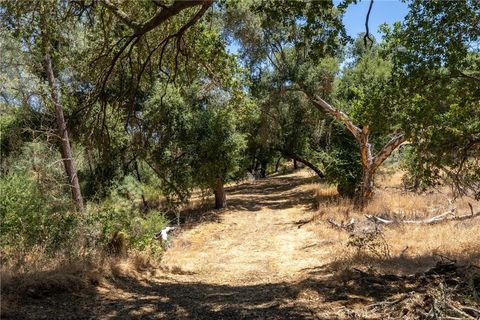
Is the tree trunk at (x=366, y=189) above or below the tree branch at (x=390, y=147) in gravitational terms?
below

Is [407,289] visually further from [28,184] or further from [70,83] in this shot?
[70,83]

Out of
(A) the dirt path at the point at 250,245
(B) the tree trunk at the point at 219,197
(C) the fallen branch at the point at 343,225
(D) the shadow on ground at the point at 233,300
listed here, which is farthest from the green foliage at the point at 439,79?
(B) the tree trunk at the point at 219,197

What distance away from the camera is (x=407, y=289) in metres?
5.71

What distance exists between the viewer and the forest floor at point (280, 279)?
16.9ft

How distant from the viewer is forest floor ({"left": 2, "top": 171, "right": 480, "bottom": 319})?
5152 mm

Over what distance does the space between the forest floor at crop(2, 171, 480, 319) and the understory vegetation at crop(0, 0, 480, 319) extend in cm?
17

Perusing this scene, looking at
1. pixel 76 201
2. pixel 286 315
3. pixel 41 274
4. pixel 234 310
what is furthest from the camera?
pixel 76 201

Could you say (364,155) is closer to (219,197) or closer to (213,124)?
(213,124)

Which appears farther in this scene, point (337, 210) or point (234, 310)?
point (337, 210)

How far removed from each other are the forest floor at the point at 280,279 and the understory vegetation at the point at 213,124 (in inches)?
6.6

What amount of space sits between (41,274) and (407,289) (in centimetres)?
516

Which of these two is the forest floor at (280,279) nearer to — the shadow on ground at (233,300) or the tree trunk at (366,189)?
the shadow on ground at (233,300)

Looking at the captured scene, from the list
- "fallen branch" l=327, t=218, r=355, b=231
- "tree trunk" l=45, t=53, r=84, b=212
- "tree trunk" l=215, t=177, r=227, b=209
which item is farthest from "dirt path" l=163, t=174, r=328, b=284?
"tree trunk" l=45, t=53, r=84, b=212

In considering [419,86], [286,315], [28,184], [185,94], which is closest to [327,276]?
[286,315]
